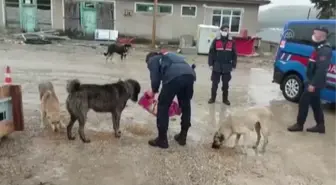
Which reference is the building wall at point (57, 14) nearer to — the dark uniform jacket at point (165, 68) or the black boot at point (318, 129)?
the dark uniform jacket at point (165, 68)

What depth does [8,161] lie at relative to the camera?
4660mm

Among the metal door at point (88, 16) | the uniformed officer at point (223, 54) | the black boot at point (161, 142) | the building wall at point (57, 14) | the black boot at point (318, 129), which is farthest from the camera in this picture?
the metal door at point (88, 16)

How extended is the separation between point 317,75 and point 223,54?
2300 millimetres

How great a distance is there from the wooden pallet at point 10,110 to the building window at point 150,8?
697 inches

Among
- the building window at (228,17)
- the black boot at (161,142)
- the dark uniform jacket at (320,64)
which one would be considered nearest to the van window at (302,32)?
the dark uniform jacket at (320,64)

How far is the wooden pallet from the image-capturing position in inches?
205

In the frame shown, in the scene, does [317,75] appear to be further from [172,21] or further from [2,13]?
[2,13]

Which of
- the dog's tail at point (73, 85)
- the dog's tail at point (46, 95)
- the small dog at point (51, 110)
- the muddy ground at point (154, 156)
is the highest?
the dog's tail at point (73, 85)

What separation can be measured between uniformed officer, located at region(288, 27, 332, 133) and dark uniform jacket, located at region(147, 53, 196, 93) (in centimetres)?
231

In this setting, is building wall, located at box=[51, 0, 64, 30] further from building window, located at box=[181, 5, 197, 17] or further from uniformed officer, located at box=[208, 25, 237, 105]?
uniformed officer, located at box=[208, 25, 237, 105]

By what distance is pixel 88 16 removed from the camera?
22891 mm

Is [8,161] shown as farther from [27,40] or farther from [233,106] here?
[27,40]

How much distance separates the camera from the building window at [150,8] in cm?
2223

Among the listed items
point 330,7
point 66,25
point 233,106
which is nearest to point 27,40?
point 66,25
